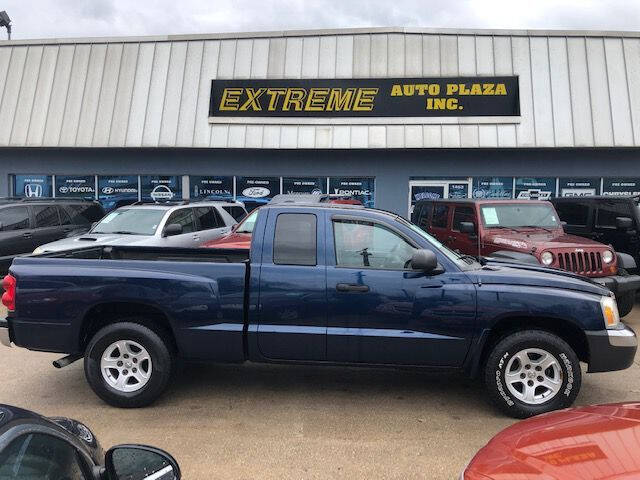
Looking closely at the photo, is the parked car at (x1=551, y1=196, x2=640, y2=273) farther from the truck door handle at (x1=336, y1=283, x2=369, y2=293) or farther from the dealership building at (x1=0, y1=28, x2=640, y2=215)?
the truck door handle at (x1=336, y1=283, x2=369, y2=293)

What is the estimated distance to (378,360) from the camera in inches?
167

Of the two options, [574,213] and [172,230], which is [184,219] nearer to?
[172,230]

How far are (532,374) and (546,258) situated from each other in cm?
297

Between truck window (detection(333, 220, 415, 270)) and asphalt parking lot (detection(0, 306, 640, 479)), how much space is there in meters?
1.28

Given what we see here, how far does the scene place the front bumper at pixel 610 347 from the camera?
411cm

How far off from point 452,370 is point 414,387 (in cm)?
71

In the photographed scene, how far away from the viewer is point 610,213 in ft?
28.5

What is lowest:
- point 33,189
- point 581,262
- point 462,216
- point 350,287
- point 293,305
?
point 293,305

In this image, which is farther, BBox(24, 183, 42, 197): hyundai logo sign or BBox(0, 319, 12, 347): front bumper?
BBox(24, 183, 42, 197): hyundai logo sign

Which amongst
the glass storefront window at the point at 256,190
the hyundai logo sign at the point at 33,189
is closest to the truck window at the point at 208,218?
the glass storefront window at the point at 256,190

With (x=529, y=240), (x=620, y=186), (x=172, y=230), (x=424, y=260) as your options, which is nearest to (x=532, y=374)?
(x=424, y=260)

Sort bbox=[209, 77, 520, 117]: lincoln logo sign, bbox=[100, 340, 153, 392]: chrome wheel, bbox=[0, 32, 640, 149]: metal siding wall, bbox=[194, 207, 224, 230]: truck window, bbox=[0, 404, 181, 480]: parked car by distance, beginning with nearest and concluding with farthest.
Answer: bbox=[0, 404, 181, 480]: parked car < bbox=[100, 340, 153, 392]: chrome wheel < bbox=[194, 207, 224, 230]: truck window < bbox=[0, 32, 640, 149]: metal siding wall < bbox=[209, 77, 520, 117]: lincoln logo sign

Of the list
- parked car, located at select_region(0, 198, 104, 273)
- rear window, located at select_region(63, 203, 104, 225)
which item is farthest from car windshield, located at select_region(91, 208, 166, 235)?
rear window, located at select_region(63, 203, 104, 225)

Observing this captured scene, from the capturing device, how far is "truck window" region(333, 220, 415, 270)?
430cm
